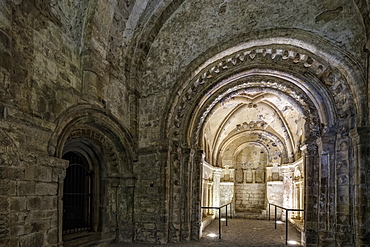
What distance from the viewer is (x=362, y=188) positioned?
5.05 m

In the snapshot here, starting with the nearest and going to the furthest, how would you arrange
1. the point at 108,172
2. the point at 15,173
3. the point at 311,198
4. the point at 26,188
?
the point at 15,173
the point at 26,188
the point at 108,172
the point at 311,198

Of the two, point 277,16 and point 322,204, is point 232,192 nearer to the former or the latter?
point 322,204

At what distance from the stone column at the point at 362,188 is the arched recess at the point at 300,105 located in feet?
0.76

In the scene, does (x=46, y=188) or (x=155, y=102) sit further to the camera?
(x=155, y=102)

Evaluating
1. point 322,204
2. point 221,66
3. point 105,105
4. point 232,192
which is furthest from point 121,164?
point 232,192

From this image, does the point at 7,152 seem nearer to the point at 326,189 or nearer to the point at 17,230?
the point at 17,230

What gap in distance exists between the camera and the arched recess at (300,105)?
562 cm

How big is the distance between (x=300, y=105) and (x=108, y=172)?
531 centimetres

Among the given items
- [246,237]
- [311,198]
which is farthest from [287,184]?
[311,198]

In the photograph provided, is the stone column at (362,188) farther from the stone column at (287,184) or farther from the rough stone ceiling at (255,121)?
the stone column at (287,184)

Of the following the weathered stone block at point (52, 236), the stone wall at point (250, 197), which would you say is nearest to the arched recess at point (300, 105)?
the weathered stone block at point (52, 236)

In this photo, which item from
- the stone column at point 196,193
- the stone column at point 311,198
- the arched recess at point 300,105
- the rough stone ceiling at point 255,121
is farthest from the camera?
the rough stone ceiling at point 255,121

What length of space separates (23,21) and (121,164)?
3661 mm

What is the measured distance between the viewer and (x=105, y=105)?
588 centimetres
